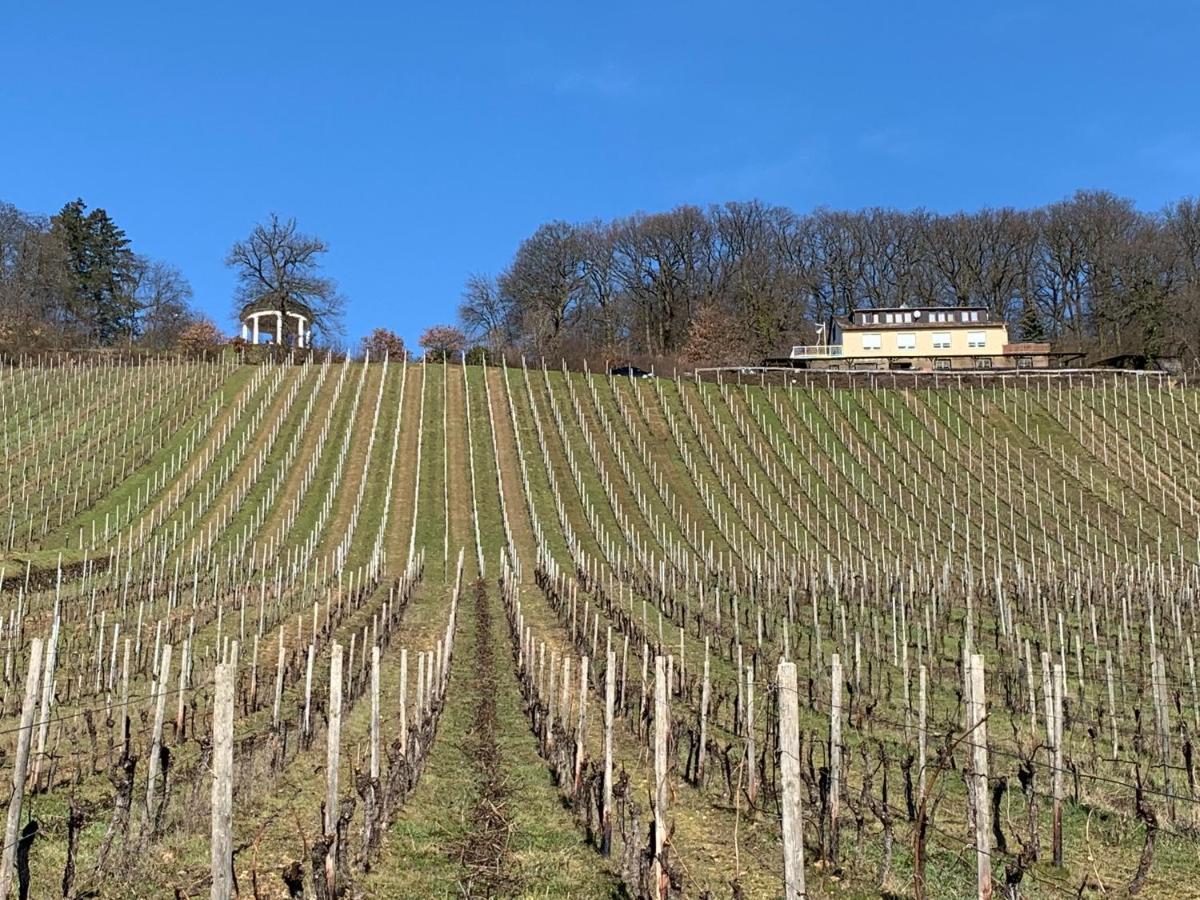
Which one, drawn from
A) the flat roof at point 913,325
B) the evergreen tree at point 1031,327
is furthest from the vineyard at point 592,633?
the evergreen tree at point 1031,327

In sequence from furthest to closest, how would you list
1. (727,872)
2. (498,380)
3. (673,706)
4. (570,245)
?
(570,245) → (498,380) → (673,706) → (727,872)

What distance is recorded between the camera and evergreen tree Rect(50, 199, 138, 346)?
64438mm

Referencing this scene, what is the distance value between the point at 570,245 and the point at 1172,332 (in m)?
45.1

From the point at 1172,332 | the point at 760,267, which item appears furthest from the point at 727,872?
the point at 760,267

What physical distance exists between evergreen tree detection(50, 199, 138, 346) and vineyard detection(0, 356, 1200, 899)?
2281 centimetres

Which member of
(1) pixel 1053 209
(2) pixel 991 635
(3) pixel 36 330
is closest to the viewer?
(2) pixel 991 635

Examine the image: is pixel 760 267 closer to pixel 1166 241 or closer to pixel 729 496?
pixel 1166 241

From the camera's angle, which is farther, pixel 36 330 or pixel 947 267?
pixel 947 267

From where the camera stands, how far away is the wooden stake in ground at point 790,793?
486 cm

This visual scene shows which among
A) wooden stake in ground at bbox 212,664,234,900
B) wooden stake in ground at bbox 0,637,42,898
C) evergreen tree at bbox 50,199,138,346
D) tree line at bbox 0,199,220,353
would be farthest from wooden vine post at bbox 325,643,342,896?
evergreen tree at bbox 50,199,138,346

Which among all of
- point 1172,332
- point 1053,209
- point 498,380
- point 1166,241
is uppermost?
point 1053,209

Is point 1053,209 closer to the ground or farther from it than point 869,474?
farther from it

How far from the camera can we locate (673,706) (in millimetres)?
11828

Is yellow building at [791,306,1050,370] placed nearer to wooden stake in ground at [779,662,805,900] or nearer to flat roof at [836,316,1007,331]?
flat roof at [836,316,1007,331]
